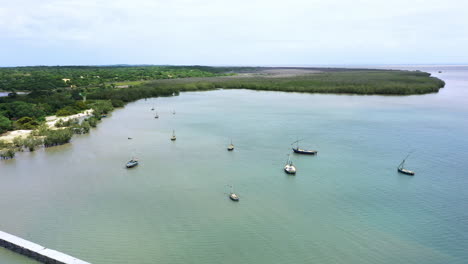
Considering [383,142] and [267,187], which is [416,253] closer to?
[267,187]

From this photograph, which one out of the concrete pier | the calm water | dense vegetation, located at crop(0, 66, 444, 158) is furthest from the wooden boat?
dense vegetation, located at crop(0, 66, 444, 158)

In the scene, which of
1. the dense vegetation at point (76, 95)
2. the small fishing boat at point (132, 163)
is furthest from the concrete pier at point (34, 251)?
the dense vegetation at point (76, 95)

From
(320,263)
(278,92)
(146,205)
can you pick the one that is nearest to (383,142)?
(320,263)

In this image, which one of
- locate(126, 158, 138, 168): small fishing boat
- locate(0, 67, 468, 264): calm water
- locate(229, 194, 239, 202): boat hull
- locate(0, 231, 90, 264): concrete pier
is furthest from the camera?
locate(126, 158, 138, 168): small fishing boat

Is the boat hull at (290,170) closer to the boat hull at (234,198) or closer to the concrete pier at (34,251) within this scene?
the boat hull at (234,198)

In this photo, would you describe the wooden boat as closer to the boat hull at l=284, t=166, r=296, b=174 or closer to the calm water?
the calm water

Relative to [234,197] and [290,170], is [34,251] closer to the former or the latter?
[234,197]
